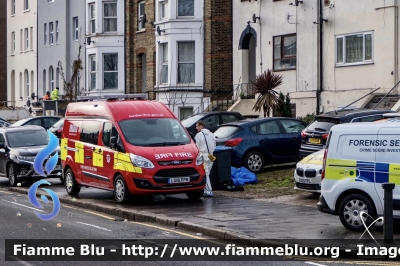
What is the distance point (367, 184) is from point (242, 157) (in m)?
10.3

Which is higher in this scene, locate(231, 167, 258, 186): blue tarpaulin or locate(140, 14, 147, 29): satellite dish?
locate(140, 14, 147, 29): satellite dish

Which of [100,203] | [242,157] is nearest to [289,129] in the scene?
[242,157]

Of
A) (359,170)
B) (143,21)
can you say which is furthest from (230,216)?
(143,21)

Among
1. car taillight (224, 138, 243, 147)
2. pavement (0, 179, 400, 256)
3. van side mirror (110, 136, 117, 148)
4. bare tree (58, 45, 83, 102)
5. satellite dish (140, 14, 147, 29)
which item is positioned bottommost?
pavement (0, 179, 400, 256)

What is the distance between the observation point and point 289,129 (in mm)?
25109

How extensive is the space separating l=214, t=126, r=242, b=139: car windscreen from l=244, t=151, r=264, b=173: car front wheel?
0.78 metres

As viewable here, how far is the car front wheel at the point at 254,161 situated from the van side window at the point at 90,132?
208 inches

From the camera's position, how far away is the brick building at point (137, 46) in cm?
4356

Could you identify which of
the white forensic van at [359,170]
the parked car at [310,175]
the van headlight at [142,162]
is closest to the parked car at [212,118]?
the van headlight at [142,162]

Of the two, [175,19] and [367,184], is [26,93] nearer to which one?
[175,19]

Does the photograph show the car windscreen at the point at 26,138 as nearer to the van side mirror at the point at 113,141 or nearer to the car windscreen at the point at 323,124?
the van side mirror at the point at 113,141

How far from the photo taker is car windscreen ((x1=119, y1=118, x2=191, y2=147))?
62.6 ft

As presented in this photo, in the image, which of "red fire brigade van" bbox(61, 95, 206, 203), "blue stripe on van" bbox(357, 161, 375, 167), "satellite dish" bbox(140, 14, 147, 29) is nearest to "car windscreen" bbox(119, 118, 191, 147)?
"red fire brigade van" bbox(61, 95, 206, 203)

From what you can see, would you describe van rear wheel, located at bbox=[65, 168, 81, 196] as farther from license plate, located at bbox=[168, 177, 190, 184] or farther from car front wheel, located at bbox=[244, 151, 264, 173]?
car front wheel, located at bbox=[244, 151, 264, 173]
